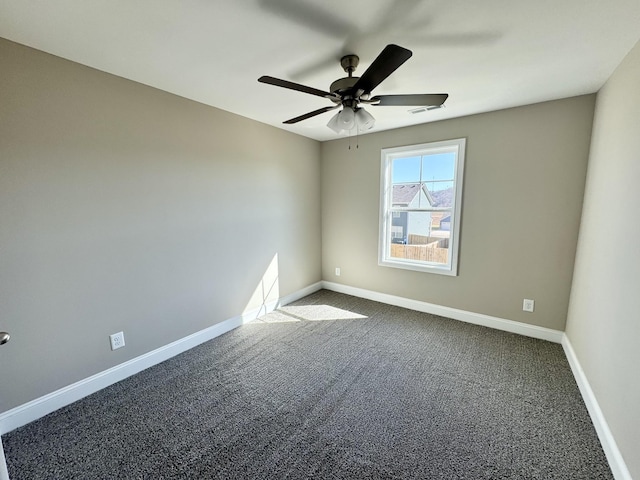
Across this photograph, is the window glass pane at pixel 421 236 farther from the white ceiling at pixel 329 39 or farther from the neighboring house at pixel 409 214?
the white ceiling at pixel 329 39

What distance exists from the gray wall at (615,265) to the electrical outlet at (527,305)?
44 cm

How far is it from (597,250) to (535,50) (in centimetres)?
149

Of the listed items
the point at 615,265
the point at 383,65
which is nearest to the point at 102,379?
the point at 383,65

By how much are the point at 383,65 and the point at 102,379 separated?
289 cm

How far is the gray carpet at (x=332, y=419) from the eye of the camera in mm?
1480

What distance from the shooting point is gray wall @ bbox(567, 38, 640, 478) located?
140 cm

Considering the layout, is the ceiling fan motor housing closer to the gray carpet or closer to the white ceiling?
the white ceiling

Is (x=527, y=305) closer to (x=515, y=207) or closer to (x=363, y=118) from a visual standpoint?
(x=515, y=207)

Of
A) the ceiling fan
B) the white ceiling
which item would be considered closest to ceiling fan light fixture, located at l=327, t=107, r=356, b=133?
the ceiling fan

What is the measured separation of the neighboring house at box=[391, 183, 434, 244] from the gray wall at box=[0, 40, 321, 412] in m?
1.85

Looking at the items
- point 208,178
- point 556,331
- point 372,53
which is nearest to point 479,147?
point 372,53

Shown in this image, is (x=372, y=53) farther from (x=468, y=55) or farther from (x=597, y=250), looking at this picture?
(x=597, y=250)

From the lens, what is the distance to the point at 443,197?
326cm

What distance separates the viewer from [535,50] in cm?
172
